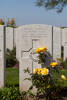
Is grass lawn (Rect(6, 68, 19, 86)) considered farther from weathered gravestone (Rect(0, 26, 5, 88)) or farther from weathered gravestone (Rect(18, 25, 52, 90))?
weathered gravestone (Rect(18, 25, 52, 90))

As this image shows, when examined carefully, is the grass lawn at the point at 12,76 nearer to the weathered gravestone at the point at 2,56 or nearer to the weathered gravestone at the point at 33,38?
the weathered gravestone at the point at 2,56

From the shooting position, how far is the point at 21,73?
4.42 m

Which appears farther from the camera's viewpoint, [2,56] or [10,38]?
[10,38]

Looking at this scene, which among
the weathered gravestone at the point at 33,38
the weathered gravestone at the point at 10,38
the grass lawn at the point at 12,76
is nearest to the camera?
the weathered gravestone at the point at 33,38

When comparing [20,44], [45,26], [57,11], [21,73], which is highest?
[57,11]

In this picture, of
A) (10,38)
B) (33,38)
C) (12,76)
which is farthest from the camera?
(10,38)

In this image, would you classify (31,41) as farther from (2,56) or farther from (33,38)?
(2,56)

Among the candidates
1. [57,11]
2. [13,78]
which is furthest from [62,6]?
[13,78]

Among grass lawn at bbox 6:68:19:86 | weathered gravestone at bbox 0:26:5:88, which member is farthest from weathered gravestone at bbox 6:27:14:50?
weathered gravestone at bbox 0:26:5:88

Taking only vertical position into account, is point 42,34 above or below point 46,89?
above

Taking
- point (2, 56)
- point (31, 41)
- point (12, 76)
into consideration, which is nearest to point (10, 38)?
point (12, 76)

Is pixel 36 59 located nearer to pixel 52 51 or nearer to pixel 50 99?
pixel 52 51

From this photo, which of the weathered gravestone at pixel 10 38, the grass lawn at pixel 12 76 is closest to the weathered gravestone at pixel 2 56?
the grass lawn at pixel 12 76

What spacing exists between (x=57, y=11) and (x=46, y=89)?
10623 millimetres
